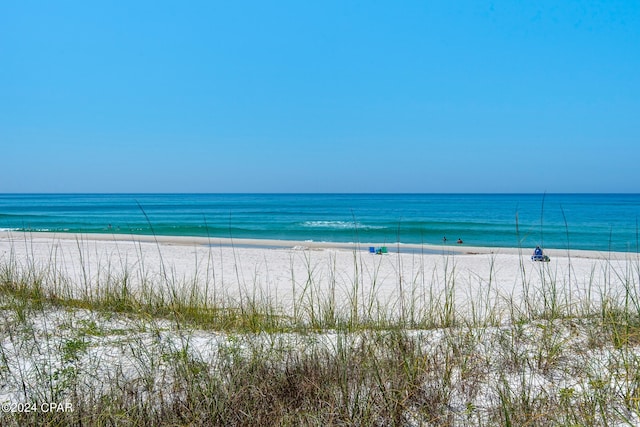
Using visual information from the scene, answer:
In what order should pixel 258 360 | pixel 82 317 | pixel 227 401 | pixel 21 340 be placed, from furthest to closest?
pixel 82 317 → pixel 21 340 → pixel 258 360 → pixel 227 401

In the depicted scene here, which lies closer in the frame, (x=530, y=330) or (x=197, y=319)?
(x=530, y=330)

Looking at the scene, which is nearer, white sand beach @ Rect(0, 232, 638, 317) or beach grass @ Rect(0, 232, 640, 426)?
beach grass @ Rect(0, 232, 640, 426)

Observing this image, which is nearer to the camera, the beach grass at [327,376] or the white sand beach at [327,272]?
the beach grass at [327,376]

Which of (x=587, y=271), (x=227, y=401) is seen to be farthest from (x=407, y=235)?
(x=227, y=401)

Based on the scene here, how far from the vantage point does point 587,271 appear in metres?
11.0

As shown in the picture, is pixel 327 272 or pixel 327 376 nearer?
pixel 327 376

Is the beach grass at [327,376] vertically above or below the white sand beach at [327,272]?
above

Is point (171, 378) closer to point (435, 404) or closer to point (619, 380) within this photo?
point (435, 404)

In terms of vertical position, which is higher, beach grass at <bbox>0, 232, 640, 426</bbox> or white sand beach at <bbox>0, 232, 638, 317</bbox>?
beach grass at <bbox>0, 232, 640, 426</bbox>

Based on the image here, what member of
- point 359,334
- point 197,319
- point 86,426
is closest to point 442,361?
point 359,334

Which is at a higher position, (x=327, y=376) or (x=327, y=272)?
(x=327, y=376)

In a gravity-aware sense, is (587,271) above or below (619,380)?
below

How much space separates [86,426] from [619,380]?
114 inches

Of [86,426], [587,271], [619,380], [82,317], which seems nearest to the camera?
[86,426]
